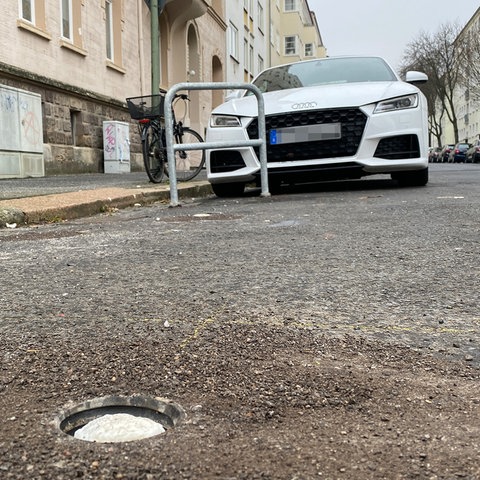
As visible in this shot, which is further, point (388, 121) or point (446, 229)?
point (388, 121)

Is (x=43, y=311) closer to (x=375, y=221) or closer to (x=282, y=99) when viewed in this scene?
(x=375, y=221)

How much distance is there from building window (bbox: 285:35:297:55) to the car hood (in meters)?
48.1

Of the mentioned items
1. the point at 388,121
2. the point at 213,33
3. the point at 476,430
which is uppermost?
the point at 213,33

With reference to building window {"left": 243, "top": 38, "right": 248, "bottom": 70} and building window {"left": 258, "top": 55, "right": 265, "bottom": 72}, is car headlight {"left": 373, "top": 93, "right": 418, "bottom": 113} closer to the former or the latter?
building window {"left": 243, "top": 38, "right": 248, "bottom": 70}

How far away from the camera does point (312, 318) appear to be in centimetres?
192

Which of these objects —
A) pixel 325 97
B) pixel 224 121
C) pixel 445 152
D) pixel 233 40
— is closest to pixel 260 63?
pixel 233 40

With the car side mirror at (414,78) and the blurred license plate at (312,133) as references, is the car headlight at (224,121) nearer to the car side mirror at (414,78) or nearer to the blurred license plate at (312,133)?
the blurred license plate at (312,133)

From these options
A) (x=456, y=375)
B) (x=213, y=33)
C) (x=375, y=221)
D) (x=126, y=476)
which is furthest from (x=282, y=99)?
(x=213, y=33)

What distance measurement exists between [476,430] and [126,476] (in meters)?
0.64

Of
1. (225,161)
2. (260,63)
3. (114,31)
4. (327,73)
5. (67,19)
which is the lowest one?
(225,161)

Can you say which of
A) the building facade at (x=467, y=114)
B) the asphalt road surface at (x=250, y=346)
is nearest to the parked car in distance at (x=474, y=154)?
the building facade at (x=467, y=114)

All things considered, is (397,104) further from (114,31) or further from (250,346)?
(114,31)

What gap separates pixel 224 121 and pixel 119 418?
18.2ft

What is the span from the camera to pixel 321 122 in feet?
20.2
